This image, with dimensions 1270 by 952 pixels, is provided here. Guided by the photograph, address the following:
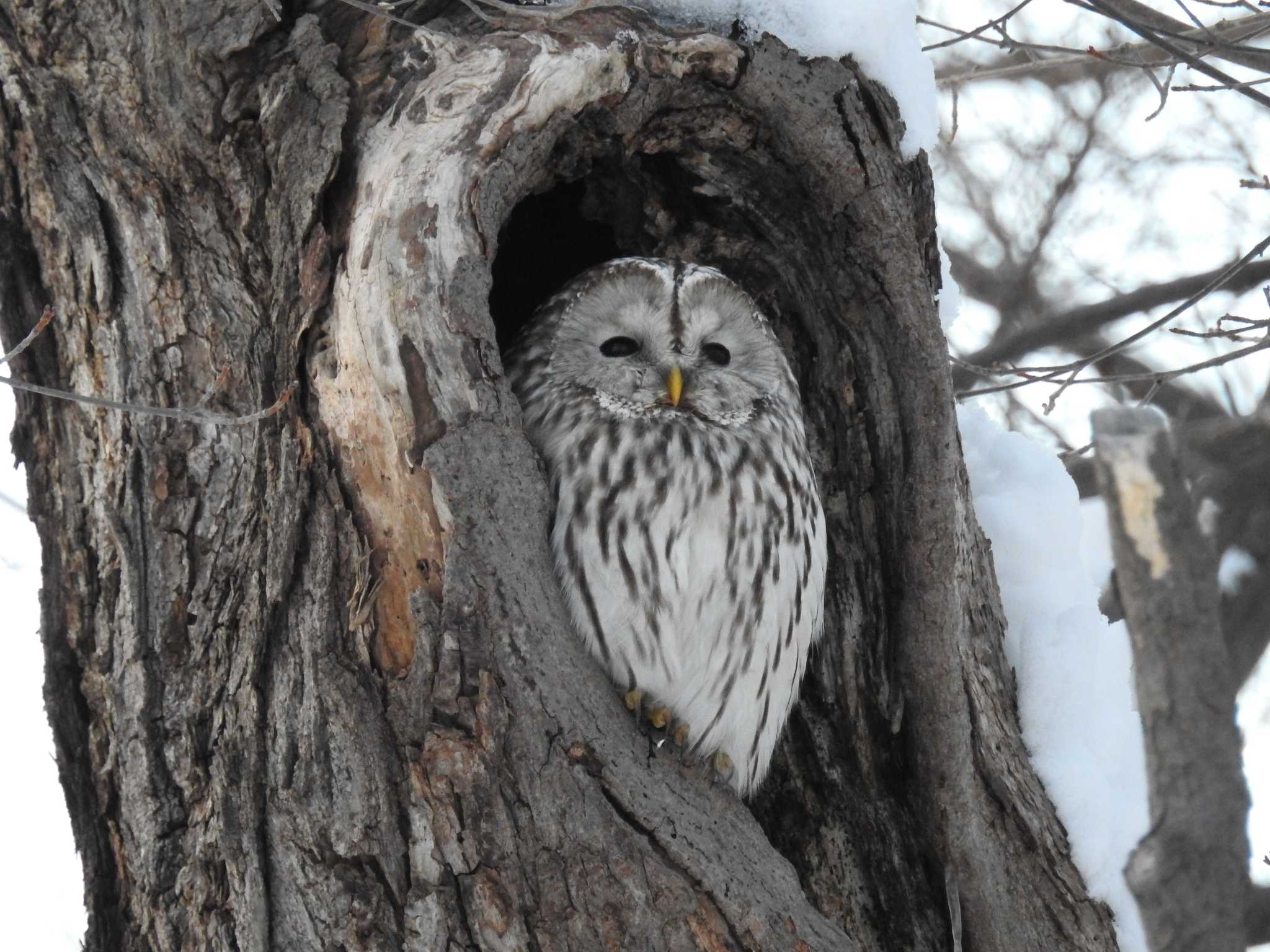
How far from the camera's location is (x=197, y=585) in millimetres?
2381

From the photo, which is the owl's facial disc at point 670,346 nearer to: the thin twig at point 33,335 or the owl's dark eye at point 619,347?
the owl's dark eye at point 619,347

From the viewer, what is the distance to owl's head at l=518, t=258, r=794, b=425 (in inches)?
115

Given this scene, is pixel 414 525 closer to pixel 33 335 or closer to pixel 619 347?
pixel 33 335

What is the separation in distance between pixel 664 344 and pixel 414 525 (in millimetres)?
956

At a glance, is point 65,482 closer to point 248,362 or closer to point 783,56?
point 248,362

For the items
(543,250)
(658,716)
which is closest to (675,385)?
(658,716)

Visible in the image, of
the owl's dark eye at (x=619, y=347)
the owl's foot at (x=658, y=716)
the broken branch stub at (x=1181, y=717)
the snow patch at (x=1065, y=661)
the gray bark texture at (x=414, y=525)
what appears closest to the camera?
the gray bark texture at (x=414, y=525)

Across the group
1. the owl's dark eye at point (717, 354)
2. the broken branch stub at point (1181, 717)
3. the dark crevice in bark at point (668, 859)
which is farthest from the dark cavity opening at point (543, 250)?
the broken branch stub at point (1181, 717)

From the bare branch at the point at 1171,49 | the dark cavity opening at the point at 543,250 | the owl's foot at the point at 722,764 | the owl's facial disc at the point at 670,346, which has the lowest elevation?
the owl's foot at the point at 722,764

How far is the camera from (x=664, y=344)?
2.98m

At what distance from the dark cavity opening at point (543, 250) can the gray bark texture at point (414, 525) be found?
41 centimetres

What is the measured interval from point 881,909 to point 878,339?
4.14 ft

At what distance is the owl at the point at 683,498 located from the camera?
2.59m

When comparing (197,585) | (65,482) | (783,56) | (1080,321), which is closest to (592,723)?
(197,585)
